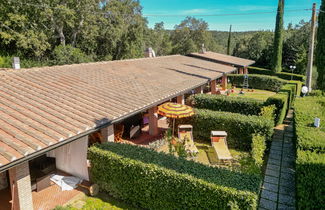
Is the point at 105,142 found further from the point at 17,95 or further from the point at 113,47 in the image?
the point at 113,47

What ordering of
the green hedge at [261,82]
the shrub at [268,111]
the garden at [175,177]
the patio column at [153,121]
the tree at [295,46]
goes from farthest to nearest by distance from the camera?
1. the tree at [295,46]
2. the green hedge at [261,82]
3. the patio column at [153,121]
4. the shrub at [268,111]
5. the garden at [175,177]

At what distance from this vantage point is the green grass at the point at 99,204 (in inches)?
275

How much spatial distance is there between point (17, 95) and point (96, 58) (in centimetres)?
3037

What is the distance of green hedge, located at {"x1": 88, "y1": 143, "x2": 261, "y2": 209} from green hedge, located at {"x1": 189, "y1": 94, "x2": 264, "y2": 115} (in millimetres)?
8388

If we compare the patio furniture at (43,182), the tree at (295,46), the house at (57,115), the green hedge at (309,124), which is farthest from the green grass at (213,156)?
the tree at (295,46)

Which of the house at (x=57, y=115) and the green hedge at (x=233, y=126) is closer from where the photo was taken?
the house at (x=57, y=115)

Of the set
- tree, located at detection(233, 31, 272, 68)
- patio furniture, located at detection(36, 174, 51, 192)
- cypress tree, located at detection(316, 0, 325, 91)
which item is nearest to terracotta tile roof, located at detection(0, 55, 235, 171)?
patio furniture, located at detection(36, 174, 51, 192)

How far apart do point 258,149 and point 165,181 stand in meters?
5.19

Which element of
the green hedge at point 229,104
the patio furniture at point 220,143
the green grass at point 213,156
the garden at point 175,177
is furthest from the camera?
the green hedge at point 229,104

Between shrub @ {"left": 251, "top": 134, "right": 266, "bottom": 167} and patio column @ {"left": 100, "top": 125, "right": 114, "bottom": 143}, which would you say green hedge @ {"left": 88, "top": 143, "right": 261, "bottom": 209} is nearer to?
patio column @ {"left": 100, "top": 125, "right": 114, "bottom": 143}

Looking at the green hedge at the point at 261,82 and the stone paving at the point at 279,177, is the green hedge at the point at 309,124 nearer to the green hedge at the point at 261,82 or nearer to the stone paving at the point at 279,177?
the stone paving at the point at 279,177

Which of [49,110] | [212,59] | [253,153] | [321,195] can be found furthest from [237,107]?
[212,59]

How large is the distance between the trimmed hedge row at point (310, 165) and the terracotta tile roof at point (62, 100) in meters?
5.82

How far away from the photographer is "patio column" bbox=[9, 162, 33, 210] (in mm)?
5934
